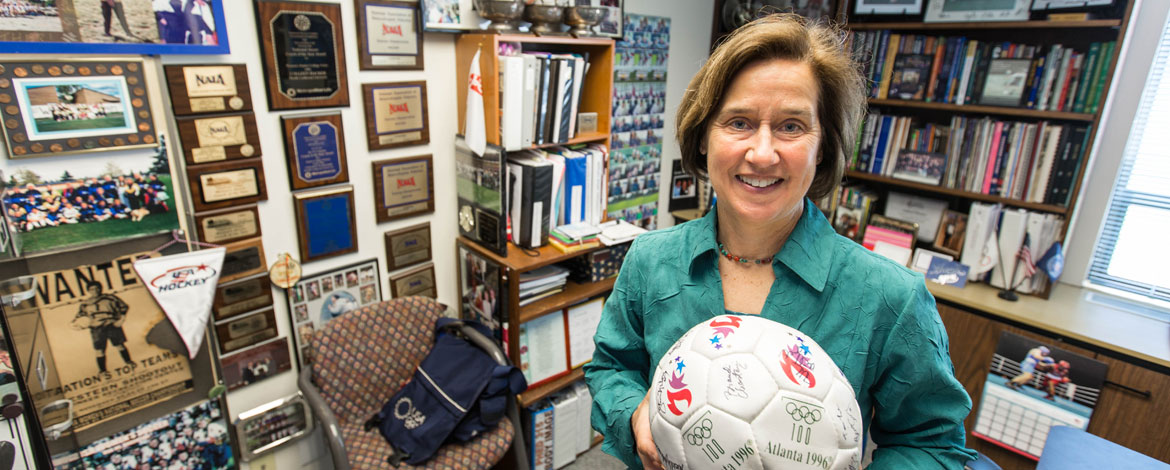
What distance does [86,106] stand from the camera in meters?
1.42

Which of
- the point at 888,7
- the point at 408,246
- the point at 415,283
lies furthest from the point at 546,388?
the point at 888,7

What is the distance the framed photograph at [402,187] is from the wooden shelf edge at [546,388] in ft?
2.78

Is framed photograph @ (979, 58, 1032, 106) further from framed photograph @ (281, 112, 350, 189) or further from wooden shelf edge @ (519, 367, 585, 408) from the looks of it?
framed photograph @ (281, 112, 350, 189)

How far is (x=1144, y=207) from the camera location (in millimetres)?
2258

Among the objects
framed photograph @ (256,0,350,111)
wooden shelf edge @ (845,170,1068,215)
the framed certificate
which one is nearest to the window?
wooden shelf edge @ (845,170,1068,215)

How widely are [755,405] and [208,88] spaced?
169 centimetres

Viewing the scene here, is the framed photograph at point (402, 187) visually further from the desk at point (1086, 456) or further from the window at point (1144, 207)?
the window at point (1144, 207)

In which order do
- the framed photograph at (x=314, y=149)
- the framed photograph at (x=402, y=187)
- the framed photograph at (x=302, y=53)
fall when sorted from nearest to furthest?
the framed photograph at (x=302, y=53)
the framed photograph at (x=314, y=149)
the framed photograph at (x=402, y=187)

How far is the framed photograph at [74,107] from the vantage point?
1330mm

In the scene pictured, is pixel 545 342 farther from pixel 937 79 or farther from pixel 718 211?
pixel 937 79

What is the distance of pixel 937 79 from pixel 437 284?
232 centimetres

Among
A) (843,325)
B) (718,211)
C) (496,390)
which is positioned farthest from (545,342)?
(843,325)

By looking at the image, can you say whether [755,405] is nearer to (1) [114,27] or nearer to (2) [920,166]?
(1) [114,27]

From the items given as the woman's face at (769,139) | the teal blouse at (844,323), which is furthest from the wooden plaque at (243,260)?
the woman's face at (769,139)
